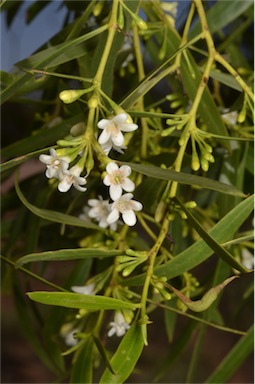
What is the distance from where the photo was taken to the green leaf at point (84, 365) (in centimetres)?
51

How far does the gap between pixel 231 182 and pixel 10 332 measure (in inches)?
45.4

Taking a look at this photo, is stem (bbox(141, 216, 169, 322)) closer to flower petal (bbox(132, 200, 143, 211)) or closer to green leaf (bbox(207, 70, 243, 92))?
flower petal (bbox(132, 200, 143, 211))

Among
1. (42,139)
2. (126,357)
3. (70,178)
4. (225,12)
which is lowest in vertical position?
(126,357)

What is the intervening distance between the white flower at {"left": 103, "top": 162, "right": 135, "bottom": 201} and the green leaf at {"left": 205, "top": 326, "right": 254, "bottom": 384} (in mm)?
249

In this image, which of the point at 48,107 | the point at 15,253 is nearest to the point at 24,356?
the point at 15,253

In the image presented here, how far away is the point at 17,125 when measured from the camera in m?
1.03

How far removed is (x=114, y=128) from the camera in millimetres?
398

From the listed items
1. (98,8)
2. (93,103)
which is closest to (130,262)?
(93,103)

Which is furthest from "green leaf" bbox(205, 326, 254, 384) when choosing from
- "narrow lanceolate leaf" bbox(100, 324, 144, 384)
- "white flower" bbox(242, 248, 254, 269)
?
"narrow lanceolate leaf" bbox(100, 324, 144, 384)

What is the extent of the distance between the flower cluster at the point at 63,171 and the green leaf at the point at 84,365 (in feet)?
0.54

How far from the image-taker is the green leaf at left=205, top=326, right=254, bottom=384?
1.91 ft

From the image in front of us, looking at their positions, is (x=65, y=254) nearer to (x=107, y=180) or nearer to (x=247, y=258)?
(x=107, y=180)

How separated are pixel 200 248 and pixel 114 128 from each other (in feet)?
0.43

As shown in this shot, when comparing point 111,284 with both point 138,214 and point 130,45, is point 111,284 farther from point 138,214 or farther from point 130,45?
point 130,45
